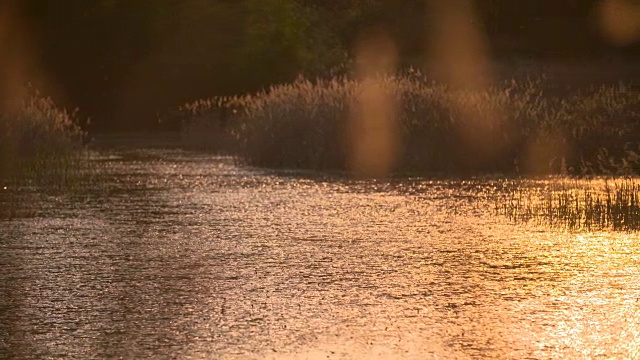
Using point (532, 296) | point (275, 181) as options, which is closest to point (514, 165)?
point (275, 181)

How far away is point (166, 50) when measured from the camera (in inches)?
1790

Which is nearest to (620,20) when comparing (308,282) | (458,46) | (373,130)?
(458,46)

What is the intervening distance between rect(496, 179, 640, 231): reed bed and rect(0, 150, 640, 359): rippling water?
390mm

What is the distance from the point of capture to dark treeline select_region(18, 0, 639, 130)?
1732 inches

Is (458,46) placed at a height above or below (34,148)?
above

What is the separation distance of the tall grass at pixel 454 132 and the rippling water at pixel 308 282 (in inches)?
232

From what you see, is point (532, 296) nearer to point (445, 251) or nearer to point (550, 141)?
point (445, 251)

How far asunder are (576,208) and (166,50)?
109ft

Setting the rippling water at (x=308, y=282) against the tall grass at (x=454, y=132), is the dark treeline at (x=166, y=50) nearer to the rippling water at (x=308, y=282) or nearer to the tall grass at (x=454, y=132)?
the tall grass at (x=454, y=132)

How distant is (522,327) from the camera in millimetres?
6836

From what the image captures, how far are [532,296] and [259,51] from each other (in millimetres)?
36624

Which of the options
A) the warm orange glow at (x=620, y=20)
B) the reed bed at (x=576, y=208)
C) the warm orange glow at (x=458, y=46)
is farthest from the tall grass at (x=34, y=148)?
the warm orange glow at (x=620, y=20)

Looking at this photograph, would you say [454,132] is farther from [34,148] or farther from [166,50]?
[166,50]

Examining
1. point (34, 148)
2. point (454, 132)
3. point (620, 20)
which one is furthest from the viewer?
point (620, 20)
